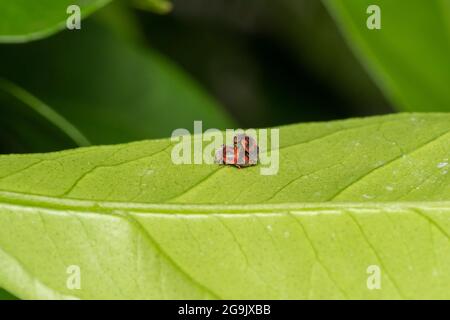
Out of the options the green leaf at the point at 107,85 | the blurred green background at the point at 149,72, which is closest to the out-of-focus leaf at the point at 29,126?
the blurred green background at the point at 149,72

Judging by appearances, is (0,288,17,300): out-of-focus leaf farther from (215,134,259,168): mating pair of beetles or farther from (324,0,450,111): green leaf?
(324,0,450,111): green leaf

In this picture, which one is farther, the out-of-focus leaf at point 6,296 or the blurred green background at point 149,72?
the blurred green background at point 149,72

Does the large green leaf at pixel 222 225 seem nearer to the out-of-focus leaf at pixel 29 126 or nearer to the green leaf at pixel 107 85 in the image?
the out-of-focus leaf at pixel 29 126

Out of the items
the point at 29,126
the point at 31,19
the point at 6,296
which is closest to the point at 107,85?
the point at 29,126

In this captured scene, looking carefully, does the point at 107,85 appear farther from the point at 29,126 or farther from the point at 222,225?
the point at 222,225

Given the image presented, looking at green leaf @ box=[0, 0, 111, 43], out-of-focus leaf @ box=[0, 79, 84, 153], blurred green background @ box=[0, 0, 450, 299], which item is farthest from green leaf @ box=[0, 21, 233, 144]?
green leaf @ box=[0, 0, 111, 43]

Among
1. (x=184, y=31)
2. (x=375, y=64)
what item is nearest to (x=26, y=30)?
(x=375, y=64)

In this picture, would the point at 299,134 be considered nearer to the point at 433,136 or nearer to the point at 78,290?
the point at 433,136
